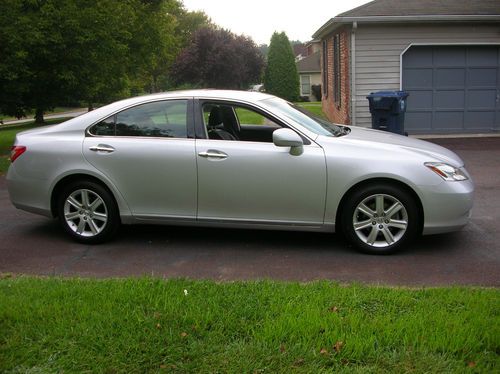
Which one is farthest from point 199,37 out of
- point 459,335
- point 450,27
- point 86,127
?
point 459,335

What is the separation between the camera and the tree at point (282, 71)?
47.1 m

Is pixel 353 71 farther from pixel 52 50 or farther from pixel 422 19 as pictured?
pixel 52 50

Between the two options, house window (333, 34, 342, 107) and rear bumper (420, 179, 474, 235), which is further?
house window (333, 34, 342, 107)

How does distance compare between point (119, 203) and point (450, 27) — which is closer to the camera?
point (119, 203)

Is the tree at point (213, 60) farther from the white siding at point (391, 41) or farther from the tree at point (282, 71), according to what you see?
the white siding at point (391, 41)

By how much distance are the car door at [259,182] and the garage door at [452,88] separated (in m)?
10.3

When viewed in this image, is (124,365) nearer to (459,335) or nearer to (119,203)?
(459,335)

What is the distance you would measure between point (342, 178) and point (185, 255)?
1.70 m

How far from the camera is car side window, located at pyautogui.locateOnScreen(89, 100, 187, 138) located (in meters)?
5.75

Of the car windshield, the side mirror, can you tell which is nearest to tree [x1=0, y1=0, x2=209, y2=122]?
the car windshield

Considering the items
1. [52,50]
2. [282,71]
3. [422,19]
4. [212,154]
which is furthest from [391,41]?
[282,71]

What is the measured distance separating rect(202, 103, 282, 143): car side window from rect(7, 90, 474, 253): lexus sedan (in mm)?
19

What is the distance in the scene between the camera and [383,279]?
4.75 meters

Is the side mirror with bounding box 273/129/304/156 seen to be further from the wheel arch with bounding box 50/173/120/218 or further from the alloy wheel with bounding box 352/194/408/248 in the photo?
the wheel arch with bounding box 50/173/120/218
